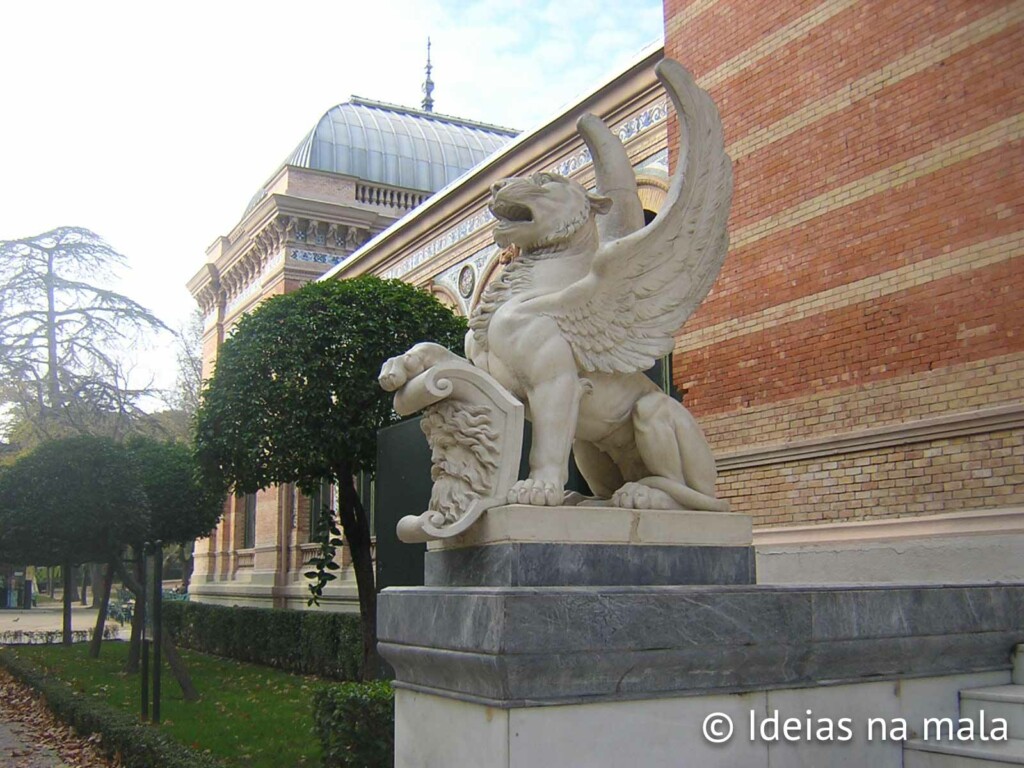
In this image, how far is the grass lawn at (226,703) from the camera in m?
9.27

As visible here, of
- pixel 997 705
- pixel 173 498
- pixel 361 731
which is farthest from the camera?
pixel 173 498

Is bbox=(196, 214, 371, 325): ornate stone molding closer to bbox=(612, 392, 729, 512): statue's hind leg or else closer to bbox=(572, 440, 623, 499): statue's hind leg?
bbox=(572, 440, 623, 499): statue's hind leg

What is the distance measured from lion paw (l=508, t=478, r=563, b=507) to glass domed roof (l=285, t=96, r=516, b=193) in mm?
21490

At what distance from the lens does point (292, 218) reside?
2367cm

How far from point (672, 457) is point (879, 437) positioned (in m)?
4.03

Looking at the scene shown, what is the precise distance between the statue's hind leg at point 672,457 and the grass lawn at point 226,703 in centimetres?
533

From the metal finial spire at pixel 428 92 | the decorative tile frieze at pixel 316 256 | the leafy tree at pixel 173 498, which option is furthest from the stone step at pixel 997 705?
the metal finial spire at pixel 428 92

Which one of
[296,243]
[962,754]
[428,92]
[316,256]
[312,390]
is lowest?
[962,754]

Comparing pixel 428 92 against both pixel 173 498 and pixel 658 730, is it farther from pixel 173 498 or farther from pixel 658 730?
pixel 658 730

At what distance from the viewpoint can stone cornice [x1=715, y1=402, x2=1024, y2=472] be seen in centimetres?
719

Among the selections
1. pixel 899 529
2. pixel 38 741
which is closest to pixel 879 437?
pixel 899 529

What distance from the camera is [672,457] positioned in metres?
4.64

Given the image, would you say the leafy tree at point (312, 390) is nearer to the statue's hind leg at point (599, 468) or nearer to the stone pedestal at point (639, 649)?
the statue's hind leg at point (599, 468)

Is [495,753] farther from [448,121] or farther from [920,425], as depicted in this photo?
[448,121]
